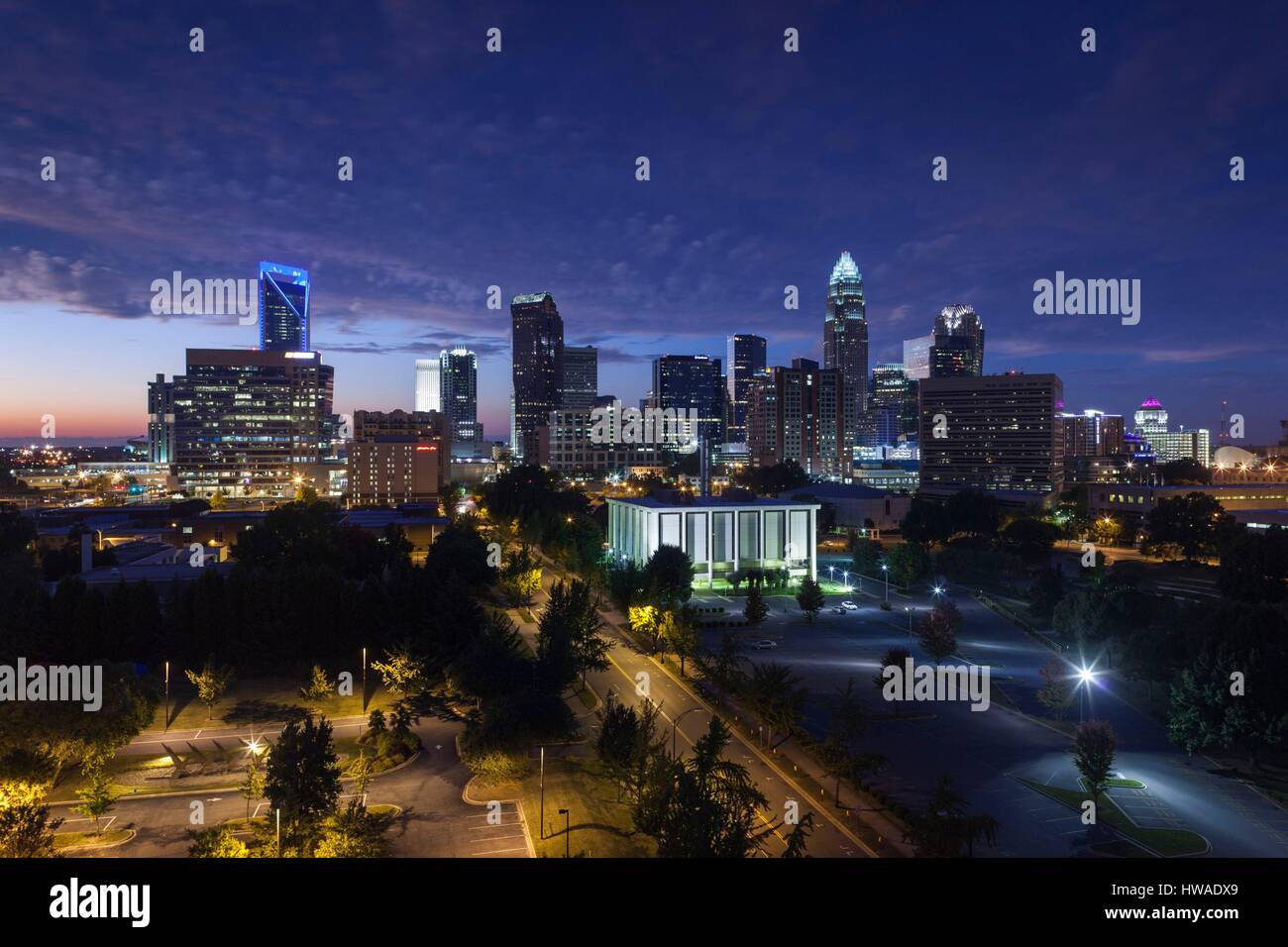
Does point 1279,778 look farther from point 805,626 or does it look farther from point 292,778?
point 292,778

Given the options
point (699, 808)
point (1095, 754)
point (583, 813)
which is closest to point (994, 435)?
point (1095, 754)

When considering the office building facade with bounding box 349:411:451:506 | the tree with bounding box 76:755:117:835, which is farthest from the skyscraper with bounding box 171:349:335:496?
the tree with bounding box 76:755:117:835

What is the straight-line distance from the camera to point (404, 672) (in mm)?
31969

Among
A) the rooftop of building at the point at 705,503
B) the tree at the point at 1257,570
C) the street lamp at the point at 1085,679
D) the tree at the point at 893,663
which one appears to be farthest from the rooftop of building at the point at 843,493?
the tree at the point at 893,663

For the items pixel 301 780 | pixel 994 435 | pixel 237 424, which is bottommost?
pixel 301 780

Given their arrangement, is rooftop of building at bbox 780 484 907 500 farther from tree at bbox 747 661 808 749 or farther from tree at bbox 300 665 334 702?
tree at bbox 300 665 334 702

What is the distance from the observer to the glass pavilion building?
61.5 metres

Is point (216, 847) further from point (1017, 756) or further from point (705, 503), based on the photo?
point (705, 503)

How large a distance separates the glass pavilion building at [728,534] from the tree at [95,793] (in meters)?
40.3

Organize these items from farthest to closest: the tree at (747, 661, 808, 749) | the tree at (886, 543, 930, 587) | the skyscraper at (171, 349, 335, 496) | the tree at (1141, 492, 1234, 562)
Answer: the skyscraper at (171, 349, 335, 496), the tree at (1141, 492, 1234, 562), the tree at (886, 543, 930, 587), the tree at (747, 661, 808, 749)

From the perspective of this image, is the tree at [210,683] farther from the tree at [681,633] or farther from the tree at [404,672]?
the tree at [681,633]

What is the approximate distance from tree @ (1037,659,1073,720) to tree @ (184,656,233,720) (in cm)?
3374

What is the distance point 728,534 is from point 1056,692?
34.4 m

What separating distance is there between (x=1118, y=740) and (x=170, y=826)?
3188 centimetres
